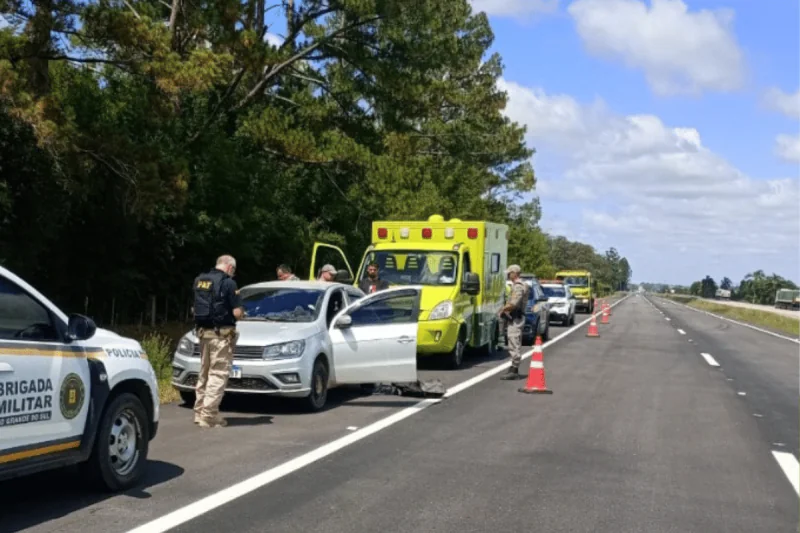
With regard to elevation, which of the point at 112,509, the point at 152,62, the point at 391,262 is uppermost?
the point at 152,62

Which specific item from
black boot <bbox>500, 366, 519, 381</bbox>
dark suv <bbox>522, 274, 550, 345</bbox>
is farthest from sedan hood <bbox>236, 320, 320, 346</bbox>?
dark suv <bbox>522, 274, 550, 345</bbox>

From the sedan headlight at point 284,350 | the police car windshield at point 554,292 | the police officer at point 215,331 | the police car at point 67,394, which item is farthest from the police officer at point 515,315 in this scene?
the police car windshield at point 554,292

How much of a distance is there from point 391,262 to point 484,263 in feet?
6.20

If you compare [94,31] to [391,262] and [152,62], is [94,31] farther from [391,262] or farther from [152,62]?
[391,262]

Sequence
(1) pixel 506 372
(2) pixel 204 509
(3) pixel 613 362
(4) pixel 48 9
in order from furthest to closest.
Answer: (3) pixel 613 362, (1) pixel 506 372, (4) pixel 48 9, (2) pixel 204 509

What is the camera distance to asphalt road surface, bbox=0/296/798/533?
5.95 metres

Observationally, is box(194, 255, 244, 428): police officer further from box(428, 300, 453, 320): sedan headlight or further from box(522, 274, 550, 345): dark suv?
box(522, 274, 550, 345): dark suv

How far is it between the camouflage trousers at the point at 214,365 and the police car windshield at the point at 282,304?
1891 millimetres

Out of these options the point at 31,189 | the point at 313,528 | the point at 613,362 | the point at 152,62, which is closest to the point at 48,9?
the point at 152,62

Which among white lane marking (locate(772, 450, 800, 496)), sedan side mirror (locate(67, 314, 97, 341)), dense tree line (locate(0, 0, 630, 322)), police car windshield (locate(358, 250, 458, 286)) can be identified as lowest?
white lane marking (locate(772, 450, 800, 496))

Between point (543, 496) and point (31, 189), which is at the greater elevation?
point (31, 189)

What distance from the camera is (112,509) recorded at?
5984 mm

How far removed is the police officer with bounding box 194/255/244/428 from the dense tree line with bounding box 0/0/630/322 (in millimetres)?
5525

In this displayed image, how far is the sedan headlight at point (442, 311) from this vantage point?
15.1 m
